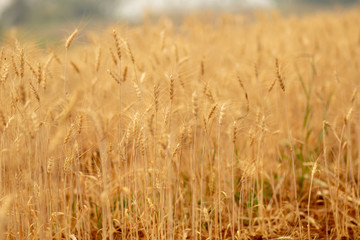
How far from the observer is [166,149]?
5.31ft

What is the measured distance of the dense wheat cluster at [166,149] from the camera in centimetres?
183

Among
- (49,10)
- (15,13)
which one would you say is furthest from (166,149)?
(49,10)

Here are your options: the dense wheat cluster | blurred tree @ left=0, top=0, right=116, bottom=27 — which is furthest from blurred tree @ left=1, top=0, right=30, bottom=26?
the dense wheat cluster

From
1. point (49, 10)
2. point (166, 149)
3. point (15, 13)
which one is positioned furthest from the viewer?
point (49, 10)

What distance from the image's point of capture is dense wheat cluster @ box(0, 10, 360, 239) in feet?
6.00

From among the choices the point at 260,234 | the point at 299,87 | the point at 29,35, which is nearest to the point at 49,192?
the point at 29,35

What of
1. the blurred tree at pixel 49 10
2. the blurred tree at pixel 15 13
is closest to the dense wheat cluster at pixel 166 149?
the blurred tree at pixel 49 10

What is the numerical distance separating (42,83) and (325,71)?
398 centimetres

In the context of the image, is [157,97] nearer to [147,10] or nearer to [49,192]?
[49,192]

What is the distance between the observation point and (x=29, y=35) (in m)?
2.35

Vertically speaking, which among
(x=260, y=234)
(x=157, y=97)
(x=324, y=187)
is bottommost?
(x=260, y=234)

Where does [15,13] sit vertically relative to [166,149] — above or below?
above

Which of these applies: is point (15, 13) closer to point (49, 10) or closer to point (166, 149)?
point (49, 10)

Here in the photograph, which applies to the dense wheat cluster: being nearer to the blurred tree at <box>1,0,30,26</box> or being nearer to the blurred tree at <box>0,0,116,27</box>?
the blurred tree at <box>0,0,116,27</box>
